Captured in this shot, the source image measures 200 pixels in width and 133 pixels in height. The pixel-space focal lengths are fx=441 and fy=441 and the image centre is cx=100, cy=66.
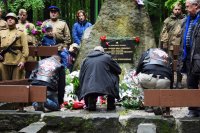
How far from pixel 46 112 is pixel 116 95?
1.40 m

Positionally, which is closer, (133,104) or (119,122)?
(119,122)

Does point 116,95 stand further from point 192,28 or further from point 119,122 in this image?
point 192,28

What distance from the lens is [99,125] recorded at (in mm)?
7926

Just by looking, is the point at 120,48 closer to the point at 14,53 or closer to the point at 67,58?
the point at 67,58

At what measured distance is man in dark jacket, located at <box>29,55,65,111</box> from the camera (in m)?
8.66

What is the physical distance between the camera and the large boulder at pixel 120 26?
40.4 ft

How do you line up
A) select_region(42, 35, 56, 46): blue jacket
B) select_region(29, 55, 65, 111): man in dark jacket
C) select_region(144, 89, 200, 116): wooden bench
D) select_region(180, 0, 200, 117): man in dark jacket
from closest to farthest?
select_region(144, 89, 200, 116): wooden bench < select_region(180, 0, 200, 117): man in dark jacket < select_region(29, 55, 65, 111): man in dark jacket < select_region(42, 35, 56, 46): blue jacket

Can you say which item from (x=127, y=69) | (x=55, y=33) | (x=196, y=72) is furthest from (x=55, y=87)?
(x=55, y=33)

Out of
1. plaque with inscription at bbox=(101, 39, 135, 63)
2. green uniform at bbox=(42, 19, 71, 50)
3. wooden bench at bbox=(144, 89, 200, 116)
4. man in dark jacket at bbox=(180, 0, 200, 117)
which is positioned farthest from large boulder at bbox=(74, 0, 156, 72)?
wooden bench at bbox=(144, 89, 200, 116)

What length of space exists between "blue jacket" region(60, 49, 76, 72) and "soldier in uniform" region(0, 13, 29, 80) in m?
2.16

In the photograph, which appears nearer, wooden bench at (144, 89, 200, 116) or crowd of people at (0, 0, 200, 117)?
wooden bench at (144, 89, 200, 116)

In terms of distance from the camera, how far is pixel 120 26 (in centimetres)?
1237

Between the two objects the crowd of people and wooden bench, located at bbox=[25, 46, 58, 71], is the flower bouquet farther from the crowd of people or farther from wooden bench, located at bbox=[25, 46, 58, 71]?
wooden bench, located at bbox=[25, 46, 58, 71]

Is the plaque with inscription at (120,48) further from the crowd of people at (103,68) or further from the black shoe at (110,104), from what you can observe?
the black shoe at (110,104)
